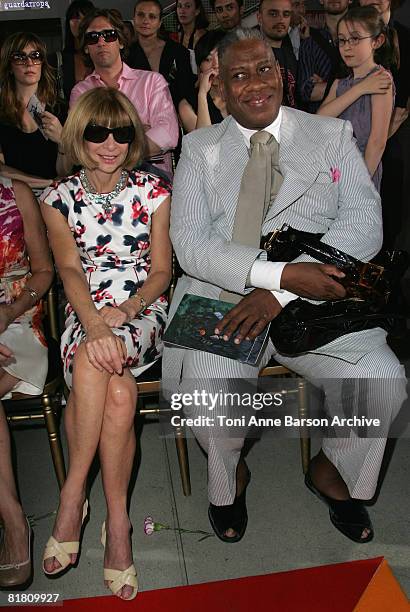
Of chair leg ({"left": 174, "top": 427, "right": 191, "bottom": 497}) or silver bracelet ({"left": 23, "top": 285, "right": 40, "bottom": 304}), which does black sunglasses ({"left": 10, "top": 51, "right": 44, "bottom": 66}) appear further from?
chair leg ({"left": 174, "top": 427, "right": 191, "bottom": 497})

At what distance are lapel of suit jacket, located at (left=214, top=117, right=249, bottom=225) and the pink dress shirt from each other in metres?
0.89

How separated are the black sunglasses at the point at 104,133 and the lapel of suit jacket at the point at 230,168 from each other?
343mm

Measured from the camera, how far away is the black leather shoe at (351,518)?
2455 millimetres

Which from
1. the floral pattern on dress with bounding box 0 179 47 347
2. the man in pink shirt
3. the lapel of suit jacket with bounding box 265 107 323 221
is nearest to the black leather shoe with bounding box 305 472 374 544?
the lapel of suit jacket with bounding box 265 107 323 221

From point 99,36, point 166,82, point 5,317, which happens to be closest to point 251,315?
point 5,317

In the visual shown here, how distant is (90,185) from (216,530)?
129 centimetres

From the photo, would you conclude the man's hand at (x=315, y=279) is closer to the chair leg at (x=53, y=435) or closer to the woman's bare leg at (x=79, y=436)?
the woman's bare leg at (x=79, y=436)

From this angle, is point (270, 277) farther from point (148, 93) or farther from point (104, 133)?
point (148, 93)

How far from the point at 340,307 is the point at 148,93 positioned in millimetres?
1646

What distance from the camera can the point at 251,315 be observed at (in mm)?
2471

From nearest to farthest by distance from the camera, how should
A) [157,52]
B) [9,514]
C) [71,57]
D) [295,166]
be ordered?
[9,514] → [295,166] → [71,57] → [157,52]

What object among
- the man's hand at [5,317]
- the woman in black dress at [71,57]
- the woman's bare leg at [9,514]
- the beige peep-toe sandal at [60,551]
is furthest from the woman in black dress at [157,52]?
the beige peep-toe sandal at [60,551]

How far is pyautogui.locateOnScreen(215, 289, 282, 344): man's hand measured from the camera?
2.46 metres

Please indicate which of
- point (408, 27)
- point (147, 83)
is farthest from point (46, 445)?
point (408, 27)
